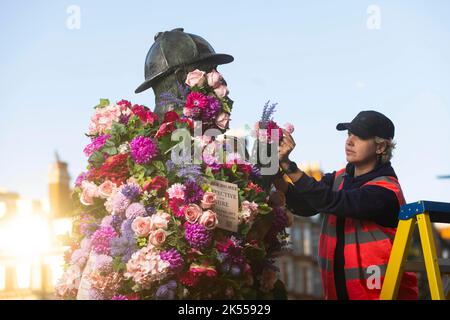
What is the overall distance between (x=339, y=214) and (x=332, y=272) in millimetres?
437

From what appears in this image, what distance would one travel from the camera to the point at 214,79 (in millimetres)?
5570

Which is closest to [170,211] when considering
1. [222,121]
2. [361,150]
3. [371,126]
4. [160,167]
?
[160,167]

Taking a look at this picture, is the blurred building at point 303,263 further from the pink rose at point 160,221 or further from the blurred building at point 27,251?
the pink rose at point 160,221

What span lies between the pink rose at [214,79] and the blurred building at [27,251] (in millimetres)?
26573

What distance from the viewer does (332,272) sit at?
5512 mm

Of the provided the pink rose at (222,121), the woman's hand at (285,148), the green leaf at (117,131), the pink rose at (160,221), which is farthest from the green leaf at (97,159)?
the woman's hand at (285,148)

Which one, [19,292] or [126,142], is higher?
[126,142]

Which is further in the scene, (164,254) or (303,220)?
(303,220)

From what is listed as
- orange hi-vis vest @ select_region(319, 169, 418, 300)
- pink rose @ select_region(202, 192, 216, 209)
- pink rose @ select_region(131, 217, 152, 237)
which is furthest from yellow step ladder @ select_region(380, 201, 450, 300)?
pink rose @ select_region(131, 217, 152, 237)

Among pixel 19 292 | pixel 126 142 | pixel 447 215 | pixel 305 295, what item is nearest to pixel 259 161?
pixel 126 142

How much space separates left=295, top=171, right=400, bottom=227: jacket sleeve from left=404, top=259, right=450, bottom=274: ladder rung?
440 mm

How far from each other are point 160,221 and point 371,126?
1738 millimetres

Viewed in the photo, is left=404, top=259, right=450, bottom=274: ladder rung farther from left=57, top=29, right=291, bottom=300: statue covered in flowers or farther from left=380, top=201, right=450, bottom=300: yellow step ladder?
left=57, top=29, right=291, bottom=300: statue covered in flowers

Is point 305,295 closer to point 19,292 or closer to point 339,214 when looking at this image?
point 19,292
